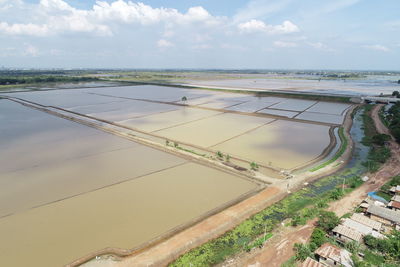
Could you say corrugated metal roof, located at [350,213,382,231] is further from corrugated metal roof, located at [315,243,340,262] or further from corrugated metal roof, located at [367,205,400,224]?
corrugated metal roof, located at [315,243,340,262]

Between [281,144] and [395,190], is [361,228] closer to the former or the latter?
[395,190]

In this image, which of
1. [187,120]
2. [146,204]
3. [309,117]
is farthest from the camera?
[309,117]

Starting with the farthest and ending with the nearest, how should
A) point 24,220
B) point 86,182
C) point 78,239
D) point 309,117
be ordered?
point 309,117, point 86,182, point 24,220, point 78,239

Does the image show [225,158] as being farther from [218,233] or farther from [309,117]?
[309,117]

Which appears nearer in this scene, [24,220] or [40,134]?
[24,220]

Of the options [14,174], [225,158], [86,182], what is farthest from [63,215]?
[225,158]

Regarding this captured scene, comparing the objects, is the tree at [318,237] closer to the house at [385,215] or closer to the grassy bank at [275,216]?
the grassy bank at [275,216]

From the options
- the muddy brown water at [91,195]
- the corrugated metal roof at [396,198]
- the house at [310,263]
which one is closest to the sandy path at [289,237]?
the house at [310,263]

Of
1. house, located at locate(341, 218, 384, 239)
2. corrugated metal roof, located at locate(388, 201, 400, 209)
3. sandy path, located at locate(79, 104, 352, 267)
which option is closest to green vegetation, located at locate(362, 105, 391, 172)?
corrugated metal roof, located at locate(388, 201, 400, 209)
